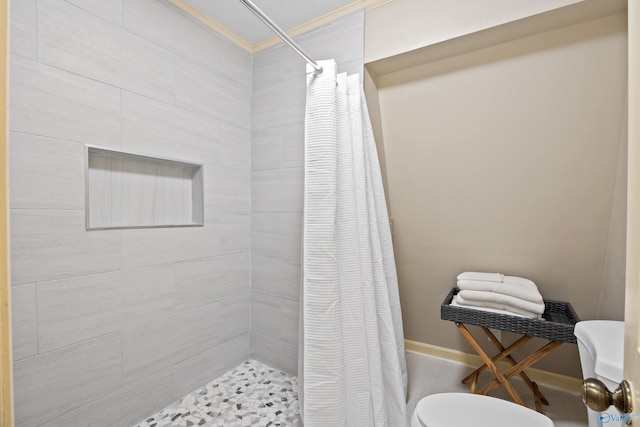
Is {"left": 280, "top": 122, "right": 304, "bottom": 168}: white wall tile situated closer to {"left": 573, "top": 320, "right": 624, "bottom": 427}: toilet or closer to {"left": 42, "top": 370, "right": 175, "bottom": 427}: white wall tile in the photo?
{"left": 42, "top": 370, "right": 175, "bottom": 427}: white wall tile

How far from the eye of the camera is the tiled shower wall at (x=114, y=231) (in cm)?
120

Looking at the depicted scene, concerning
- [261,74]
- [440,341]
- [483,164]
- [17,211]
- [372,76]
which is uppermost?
[261,74]

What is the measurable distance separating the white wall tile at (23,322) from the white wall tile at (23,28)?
3.04 feet

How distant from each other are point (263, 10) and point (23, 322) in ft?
6.32

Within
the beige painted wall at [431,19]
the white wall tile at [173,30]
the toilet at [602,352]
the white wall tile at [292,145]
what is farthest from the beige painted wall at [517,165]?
the white wall tile at [173,30]

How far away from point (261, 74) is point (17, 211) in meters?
1.57

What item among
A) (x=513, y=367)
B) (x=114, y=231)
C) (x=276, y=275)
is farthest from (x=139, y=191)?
(x=513, y=367)

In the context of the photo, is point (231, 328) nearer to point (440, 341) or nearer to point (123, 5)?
point (440, 341)

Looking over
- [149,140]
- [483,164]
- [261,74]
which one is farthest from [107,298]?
[483,164]

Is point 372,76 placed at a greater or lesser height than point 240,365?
greater

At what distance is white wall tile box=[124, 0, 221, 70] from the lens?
1510 millimetres

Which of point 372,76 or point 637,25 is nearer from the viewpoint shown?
point 637,25

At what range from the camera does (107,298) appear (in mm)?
1421

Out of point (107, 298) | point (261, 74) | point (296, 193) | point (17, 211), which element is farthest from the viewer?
point (261, 74)
